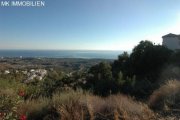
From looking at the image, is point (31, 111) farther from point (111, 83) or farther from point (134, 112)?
point (111, 83)

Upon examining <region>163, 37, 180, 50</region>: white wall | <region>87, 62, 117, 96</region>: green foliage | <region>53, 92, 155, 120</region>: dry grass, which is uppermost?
<region>163, 37, 180, 50</region>: white wall

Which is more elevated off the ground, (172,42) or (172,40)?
(172,40)

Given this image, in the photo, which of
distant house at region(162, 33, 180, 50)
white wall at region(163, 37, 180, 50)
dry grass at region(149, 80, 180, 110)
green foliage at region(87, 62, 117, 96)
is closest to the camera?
dry grass at region(149, 80, 180, 110)

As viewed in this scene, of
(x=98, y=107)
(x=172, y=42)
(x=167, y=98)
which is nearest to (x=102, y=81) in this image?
(x=167, y=98)

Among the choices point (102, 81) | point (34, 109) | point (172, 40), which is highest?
point (172, 40)

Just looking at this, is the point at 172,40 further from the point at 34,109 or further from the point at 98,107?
the point at 34,109

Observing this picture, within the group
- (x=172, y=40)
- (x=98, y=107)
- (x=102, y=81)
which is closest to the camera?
(x=98, y=107)

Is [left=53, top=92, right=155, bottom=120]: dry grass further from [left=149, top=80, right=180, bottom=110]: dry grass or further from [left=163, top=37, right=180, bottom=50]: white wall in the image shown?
[left=163, top=37, right=180, bottom=50]: white wall

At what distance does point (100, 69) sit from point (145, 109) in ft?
89.3

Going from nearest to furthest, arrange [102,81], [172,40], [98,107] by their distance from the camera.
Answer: [98,107] < [102,81] < [172,40]

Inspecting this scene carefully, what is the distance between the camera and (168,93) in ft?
26.7

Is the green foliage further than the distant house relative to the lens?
No

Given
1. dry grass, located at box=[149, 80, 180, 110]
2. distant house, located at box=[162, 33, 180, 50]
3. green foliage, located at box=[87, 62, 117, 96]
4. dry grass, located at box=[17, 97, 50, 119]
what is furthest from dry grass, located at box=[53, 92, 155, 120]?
distant house, located at box=[162, 33, 180, 50]

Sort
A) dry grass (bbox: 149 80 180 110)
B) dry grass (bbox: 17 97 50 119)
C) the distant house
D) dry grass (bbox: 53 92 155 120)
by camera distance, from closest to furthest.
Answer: dry grass (bbox: 53 92 155 120) → dry grass (bbox: 17 97 50 119) → dry grass (bbox: 149 80 180 110) → the distant house
